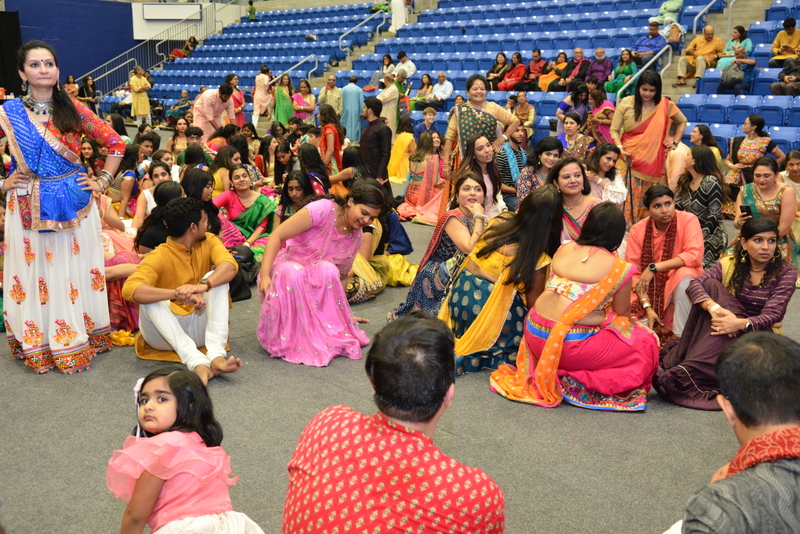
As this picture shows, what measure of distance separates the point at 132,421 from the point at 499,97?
28.2 feet

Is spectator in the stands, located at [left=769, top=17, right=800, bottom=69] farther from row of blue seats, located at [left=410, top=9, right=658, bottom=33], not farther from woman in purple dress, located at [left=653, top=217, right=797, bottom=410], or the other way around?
woman in purple dress, located at [left=653, top=217, right=797, bottom=410]

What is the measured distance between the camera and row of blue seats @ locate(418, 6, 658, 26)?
11367 mm

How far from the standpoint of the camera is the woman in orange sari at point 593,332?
3166 mm

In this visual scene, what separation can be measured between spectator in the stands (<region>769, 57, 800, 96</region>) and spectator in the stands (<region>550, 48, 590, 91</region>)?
248 centimetres

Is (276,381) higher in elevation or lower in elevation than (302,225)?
lower

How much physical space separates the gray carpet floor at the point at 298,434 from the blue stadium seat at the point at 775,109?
608 centimetres

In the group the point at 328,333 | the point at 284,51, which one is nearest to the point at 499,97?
the point at 284,51

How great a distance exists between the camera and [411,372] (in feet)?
5.10

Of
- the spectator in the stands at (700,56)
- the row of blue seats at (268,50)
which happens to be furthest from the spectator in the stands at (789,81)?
the row of blue seats at (268,50)

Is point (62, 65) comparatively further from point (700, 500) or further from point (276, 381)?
point (700, 500)

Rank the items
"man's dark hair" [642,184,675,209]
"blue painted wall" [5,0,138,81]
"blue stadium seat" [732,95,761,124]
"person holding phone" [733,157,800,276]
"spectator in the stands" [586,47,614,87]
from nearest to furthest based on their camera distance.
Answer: "man's dark hair" [642,184,675,209], "person holding phone" [733,157,800,276], "blue stadium seat" [732,95,761,124], "spectator in the stands" [586,47,614,87], "blue painted wall" [5,0,138,81]

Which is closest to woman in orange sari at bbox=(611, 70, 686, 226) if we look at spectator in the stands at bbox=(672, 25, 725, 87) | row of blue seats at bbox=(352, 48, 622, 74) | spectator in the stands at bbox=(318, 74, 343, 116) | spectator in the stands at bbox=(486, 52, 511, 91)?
spectator in the stands at bbox=(672, 25, 725, 87)

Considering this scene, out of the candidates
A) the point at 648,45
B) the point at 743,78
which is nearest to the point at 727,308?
the point at 743,78

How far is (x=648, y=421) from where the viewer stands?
123 inches
